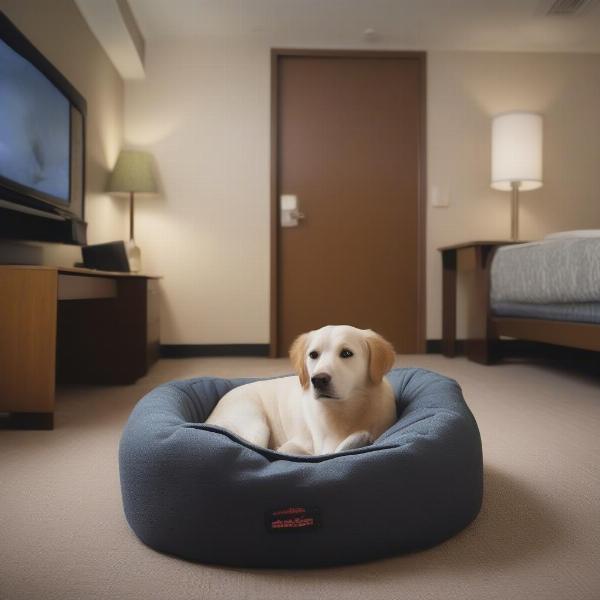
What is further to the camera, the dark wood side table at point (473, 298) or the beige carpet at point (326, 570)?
the dark wood side table at point (473, 298)

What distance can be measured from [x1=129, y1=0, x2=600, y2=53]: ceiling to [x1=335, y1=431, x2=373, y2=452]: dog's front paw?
331 cm

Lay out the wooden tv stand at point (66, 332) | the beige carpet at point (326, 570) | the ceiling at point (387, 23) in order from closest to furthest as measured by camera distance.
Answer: the beige carpet at point (326, 570), the wooden tv stand at point (66, 332), the ceiling at point (387, 23)

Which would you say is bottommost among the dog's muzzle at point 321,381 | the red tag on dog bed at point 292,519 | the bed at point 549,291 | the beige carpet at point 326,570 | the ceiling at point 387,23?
the beige carpet at point 326,570

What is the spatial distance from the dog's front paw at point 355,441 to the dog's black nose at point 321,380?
0.14 meters

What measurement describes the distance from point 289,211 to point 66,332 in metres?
2.02

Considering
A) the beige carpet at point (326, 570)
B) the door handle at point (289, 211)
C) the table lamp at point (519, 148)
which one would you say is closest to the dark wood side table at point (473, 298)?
the table lamp at point (519, 148)

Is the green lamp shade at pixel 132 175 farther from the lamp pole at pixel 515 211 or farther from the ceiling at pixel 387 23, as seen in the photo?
the lamp pole at pixel 515 211

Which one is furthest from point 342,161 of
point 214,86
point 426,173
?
point 214,86

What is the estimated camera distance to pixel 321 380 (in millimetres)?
1348

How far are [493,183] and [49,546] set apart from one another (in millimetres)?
4033

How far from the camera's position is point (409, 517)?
1054 millimetres

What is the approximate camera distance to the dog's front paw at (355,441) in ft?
4.40

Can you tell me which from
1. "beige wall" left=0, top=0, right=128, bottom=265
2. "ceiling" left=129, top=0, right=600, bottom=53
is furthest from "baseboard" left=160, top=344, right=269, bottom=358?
"ceiling" left=129, top=0, right=600, bottom=53

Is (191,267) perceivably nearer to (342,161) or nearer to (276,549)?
(342,161)
